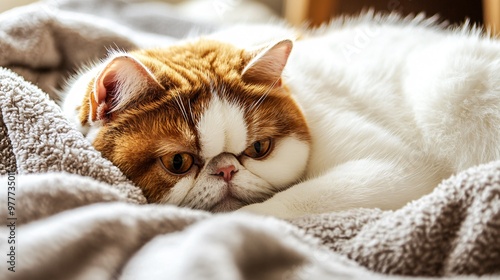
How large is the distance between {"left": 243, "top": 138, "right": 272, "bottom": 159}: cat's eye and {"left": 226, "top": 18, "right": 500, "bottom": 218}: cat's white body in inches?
3.6

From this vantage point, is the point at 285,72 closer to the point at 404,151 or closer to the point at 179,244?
the point at 404,151

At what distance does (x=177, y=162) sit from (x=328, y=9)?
162 cm

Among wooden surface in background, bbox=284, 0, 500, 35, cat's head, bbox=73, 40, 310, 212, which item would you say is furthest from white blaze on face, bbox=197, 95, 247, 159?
wooden surface in background, bbox=284, 0, 500, 35

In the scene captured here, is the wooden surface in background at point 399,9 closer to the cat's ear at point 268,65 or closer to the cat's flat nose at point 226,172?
the cat's ear at point 268,65

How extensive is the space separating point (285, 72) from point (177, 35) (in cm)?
71

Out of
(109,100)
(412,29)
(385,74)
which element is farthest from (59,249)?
(412,29)

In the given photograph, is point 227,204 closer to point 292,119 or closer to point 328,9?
point 292,119

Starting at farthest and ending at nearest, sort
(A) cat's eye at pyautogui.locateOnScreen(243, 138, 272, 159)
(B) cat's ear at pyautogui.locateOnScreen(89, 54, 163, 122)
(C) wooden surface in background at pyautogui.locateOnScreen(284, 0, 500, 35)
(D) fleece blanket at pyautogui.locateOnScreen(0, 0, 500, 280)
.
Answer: (C) wooden surface in background at pyautogui.locateOnScreen(284, 0, 500, 35) < (A) cat's eye at pyautogui.locateOnScreen(243, 138, 272, 159) < (B) cat's ear at pyautogui.locateOnScreen(89, 54, 163, 122) < (D) fleece blanket at pyautogui.locateOnScreen(0, 0, 500, 280)

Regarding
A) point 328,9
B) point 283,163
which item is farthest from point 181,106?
point 328,9

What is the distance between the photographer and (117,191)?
79 centimetres

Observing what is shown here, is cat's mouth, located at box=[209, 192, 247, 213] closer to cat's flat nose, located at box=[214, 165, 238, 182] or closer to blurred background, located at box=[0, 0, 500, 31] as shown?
cat's flat nose, located at box=[214, 165, 238, 182]

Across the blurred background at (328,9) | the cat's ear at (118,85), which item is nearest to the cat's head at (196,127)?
the cat's ear at (118,85)

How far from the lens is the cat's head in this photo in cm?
90

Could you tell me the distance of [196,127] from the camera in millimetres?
903
